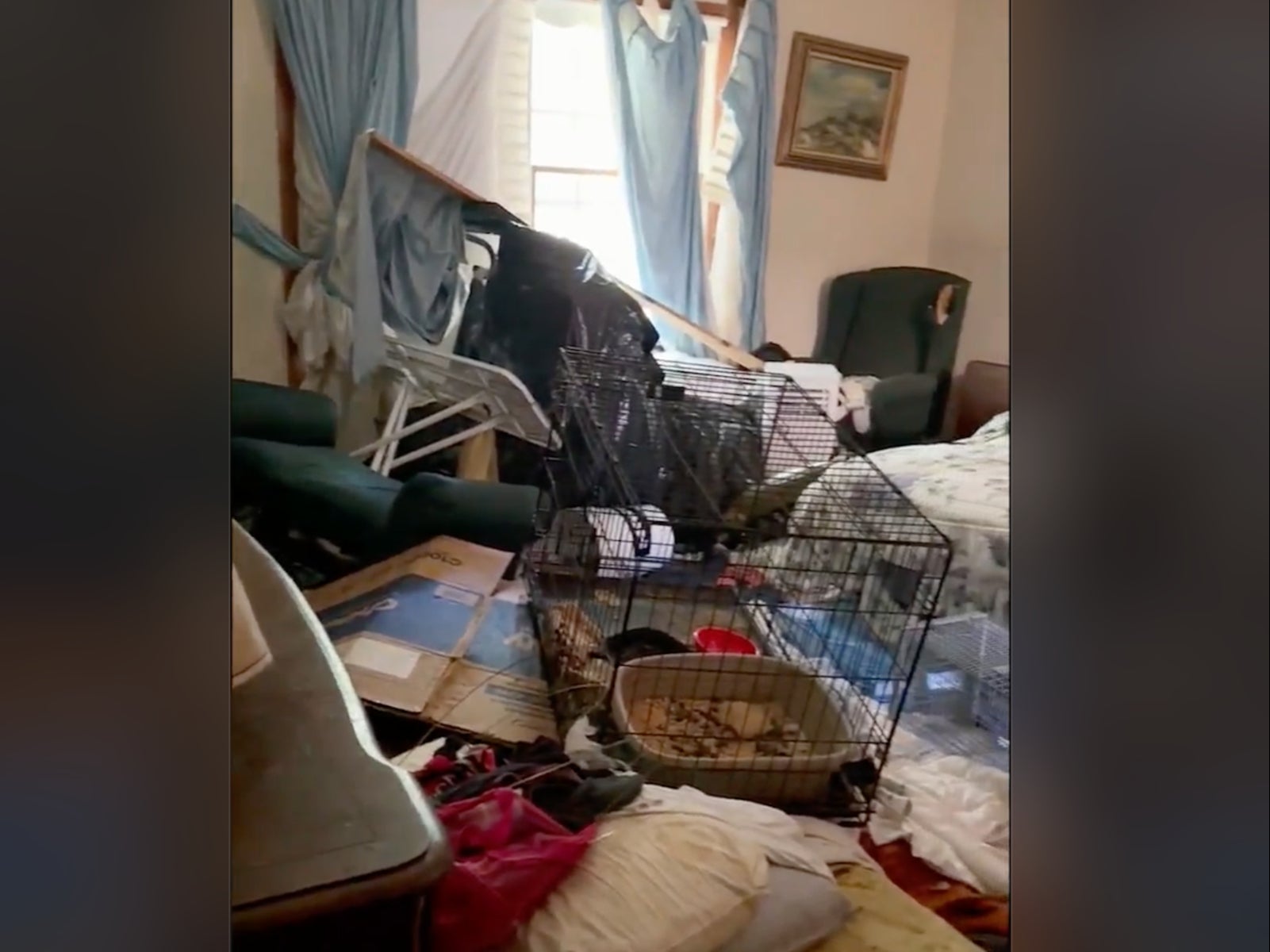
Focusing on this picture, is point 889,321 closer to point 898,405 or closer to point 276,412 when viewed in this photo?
point 898,405

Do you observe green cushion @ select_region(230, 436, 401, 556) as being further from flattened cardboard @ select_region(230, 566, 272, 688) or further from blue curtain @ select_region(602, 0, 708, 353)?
blue curtain @ select_region(602, 0, 708, 353)

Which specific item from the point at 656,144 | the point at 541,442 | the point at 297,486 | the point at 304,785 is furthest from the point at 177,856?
the point at 656,144

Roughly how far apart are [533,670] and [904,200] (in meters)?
0.47

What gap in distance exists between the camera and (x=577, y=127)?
31.1 inches

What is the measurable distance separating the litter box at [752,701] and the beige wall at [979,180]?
0.30 metres

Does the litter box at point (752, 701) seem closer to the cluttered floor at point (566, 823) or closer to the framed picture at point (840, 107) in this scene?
the cluttered floor at point (566, 823)

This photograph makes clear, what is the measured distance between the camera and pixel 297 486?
0.79 metres

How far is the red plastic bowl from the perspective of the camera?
85 cm

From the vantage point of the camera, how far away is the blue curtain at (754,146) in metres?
0.80

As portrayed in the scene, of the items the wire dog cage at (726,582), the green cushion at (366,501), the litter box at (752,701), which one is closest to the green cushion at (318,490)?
the green cushion at (366,501)

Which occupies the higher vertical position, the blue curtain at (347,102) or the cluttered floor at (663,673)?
the blue curtain at (347,102)

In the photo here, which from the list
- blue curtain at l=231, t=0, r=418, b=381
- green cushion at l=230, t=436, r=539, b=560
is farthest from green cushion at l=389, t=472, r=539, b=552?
blue curtain at l=231, t=0, r=418, b=381

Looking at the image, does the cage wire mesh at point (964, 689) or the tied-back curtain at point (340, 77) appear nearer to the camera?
the tied-back curtain at point (340, 77)

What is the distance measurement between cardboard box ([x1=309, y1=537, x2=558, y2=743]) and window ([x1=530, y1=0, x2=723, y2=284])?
26 cm
